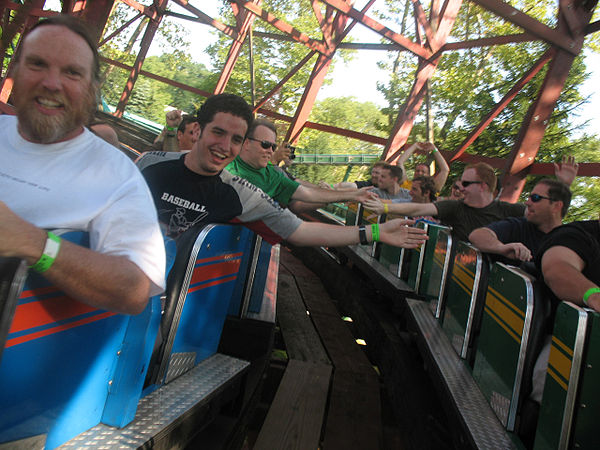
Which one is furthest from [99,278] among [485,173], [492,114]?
[492,114]

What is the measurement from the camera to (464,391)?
2221 millimetres

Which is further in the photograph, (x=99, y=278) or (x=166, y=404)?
(x=166, y=404)

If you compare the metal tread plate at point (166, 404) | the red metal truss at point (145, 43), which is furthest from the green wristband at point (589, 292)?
the red metal truss at point (145, 43)

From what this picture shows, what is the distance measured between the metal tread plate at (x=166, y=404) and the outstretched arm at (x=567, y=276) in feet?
4.49

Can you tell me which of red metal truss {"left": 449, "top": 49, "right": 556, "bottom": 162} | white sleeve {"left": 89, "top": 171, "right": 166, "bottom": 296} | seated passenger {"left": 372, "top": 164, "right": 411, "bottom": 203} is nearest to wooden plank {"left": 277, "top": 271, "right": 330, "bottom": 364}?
seated passenger {"left": 372, "top": 164, "right": 411, "bottom": 203}

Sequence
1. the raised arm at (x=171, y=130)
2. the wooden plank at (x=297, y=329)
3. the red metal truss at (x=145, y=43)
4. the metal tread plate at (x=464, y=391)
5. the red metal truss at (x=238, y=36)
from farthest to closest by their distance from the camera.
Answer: the red metal truss at (x=238, y=36) → the red metal truss at (x=145, y=43) → the raised arm at (x=171, y=130) → the wooden plank at (x=297, y=329) → the metal tread plate at (x=464, y=391)

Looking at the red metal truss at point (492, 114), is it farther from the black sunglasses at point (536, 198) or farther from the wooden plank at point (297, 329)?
the black sunglasses at point (536, 198)

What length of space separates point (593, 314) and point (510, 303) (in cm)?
54

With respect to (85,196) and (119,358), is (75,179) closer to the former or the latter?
(85,196)

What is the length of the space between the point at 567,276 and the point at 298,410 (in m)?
1.44

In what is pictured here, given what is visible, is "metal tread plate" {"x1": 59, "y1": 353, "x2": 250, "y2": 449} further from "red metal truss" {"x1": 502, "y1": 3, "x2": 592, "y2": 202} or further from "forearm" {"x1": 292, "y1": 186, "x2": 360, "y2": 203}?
"red metal truss" {"x1": 502, "y1": 3, "x2": 592, "y2": 202}

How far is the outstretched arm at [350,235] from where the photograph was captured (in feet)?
7.18

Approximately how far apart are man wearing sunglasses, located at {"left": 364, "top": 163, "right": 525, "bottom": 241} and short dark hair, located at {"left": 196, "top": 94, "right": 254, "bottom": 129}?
1588 mm

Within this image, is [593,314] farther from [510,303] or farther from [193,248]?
[193,248]
